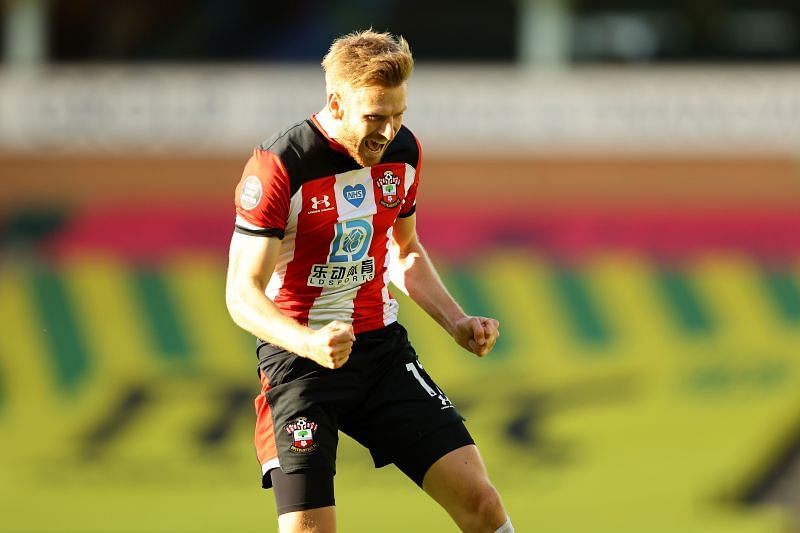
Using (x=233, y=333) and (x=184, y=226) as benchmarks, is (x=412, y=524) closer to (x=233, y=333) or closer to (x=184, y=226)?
(x=233, y=333)

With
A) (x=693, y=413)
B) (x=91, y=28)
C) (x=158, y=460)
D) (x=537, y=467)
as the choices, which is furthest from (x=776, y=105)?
(x=91, y=28)

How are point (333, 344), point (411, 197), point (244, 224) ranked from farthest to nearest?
1. point (411, 197)
2. point (244, 224)
3. point (333, 344)

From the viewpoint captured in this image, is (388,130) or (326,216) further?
(326,216)

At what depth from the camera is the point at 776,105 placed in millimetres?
13367

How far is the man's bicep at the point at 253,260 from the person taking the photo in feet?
13.8

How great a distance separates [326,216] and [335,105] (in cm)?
38

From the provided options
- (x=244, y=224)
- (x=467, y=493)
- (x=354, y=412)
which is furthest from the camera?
(x=354, y=412)

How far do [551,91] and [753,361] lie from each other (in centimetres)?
341

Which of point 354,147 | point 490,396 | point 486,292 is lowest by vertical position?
point 490,396

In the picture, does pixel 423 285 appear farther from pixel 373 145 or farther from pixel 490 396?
pixel 490 396

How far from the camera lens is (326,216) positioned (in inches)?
174

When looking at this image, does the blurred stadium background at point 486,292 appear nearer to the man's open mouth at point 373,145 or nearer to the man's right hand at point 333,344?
the man's open mouth at point 373,145

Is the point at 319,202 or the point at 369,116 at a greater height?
the point at 369,116

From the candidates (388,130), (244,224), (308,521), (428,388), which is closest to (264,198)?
(244,224)
